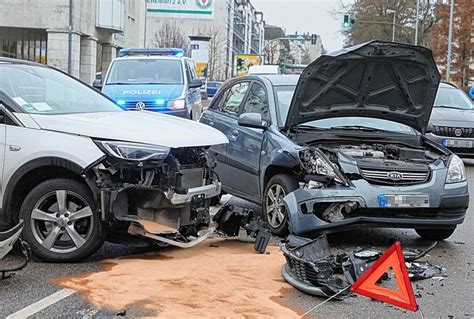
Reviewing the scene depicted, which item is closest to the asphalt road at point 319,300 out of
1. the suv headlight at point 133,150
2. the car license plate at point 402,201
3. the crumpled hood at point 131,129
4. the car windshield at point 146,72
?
the car license plate at point 402,201

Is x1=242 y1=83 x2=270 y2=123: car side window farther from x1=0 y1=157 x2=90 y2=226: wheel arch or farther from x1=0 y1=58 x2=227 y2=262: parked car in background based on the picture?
x1=0 y1=157 x2=90 y2=226: wheel arch

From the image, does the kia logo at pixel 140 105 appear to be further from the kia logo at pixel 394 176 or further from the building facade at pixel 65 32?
the building facade at pixel 65 32

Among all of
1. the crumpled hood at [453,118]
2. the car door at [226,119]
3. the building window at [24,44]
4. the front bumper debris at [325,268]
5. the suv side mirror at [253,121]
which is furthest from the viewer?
the building window at [24,44]

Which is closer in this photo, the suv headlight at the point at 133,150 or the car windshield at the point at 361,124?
the suv headlight at the point at 133,150

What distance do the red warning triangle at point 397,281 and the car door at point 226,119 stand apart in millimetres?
3564

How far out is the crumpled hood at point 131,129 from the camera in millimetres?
5469

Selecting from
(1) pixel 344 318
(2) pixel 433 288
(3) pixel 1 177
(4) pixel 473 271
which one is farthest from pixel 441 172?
(3) pixel 1 177

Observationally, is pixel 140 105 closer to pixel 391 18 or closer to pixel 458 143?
pixel 458 143

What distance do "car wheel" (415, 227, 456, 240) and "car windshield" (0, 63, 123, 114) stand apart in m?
3.47

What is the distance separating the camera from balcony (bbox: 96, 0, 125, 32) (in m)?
37.8

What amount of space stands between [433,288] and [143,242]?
8.15 ft

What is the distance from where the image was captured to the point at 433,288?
525 cm

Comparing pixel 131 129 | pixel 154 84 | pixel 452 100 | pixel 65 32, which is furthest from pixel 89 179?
pixel 65 32

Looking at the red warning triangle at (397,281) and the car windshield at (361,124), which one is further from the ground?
the car windshield at (361,124)
